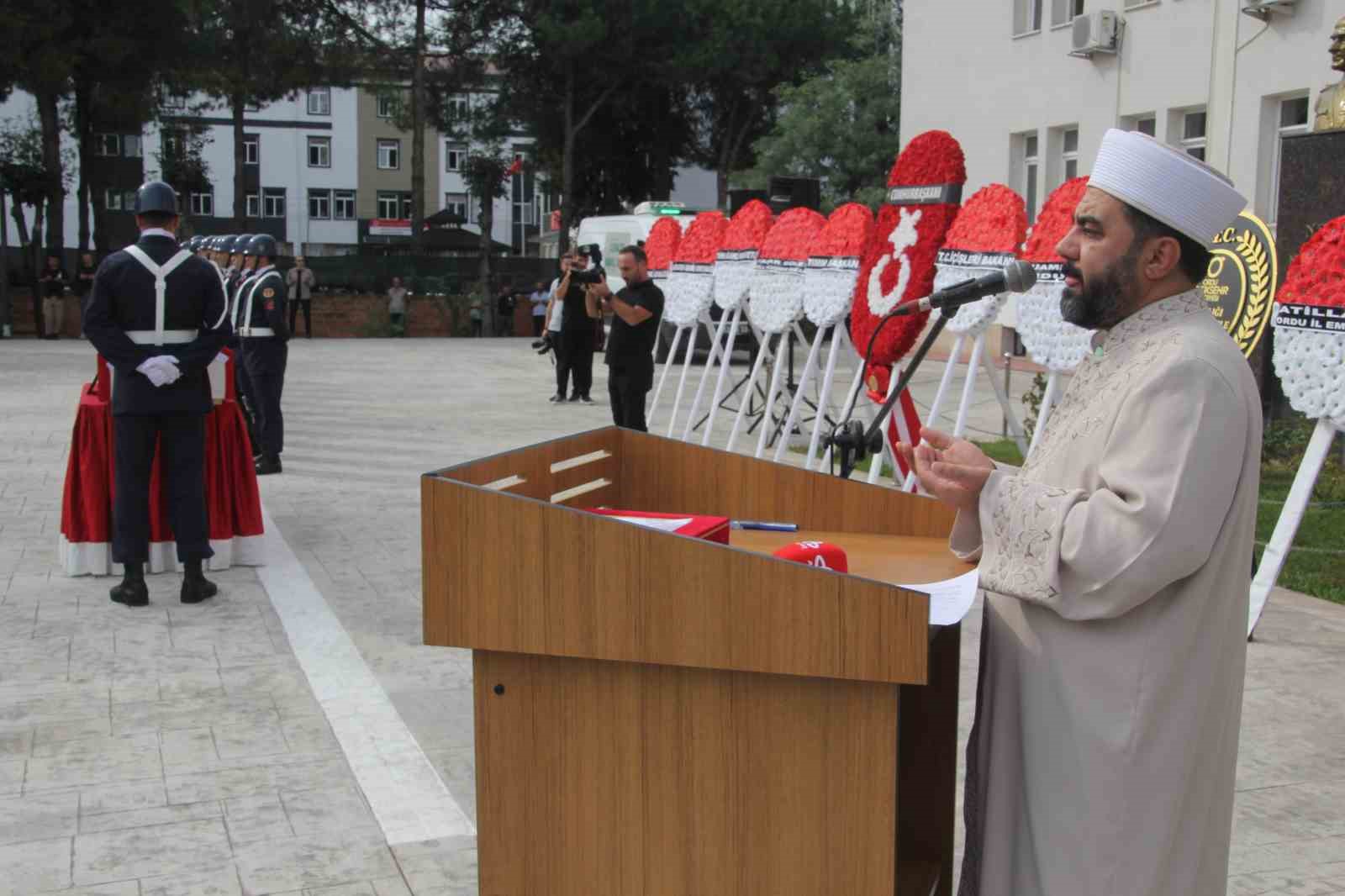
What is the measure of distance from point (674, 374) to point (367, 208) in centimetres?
5421

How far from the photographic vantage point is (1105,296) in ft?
7.92

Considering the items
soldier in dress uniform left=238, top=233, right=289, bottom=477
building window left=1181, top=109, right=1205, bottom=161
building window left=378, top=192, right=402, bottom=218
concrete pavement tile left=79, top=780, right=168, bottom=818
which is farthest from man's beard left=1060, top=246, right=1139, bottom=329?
building window left=378, top=192, right=402, bottom=218

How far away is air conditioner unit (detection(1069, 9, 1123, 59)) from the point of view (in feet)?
70.8

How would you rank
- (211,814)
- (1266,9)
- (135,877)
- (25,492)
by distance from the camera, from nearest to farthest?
(135,877), (211,814), (25,492), (1266,9)

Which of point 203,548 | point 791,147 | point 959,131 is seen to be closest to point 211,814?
point 203,548

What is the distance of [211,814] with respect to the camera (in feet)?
13.9

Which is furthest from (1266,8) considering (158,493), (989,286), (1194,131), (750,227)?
(989,286)

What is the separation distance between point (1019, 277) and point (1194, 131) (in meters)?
19.7

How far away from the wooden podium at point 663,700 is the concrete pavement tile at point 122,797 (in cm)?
216

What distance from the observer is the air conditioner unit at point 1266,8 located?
59.8 feet

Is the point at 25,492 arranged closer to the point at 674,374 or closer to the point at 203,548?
the point at 203,548

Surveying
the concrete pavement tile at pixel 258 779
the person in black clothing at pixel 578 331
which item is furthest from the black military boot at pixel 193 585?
the person in black clothing at pixel 578 331

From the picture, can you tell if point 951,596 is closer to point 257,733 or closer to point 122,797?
point 122,797

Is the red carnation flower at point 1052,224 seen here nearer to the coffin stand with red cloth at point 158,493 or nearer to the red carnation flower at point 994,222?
the red carnation flower at point 994,222
